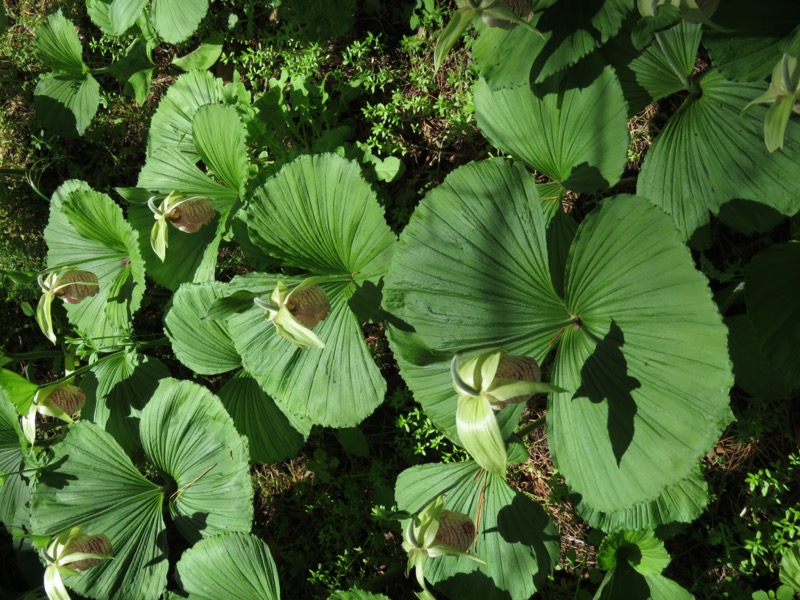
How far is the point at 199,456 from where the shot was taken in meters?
1.81

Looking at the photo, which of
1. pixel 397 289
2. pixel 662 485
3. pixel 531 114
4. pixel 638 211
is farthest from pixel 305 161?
pixel 662 485

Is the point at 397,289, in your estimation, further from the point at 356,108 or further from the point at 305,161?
the point at 356,108

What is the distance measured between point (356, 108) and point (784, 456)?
1.57 meters

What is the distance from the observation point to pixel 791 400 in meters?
1.49

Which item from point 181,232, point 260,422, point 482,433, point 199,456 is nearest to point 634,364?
point 482,433

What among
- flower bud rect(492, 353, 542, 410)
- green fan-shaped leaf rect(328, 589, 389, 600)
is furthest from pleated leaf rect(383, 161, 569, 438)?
green fan-shaped leaf rect(328, 589, 389, 600)

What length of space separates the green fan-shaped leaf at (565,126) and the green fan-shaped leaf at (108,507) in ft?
4.67

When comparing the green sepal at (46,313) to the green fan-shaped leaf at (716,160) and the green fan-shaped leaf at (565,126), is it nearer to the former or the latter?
the green fan-shaped leaf at (565,126)

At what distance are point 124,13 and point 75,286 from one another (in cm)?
98

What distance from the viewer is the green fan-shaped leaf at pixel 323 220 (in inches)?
58.7

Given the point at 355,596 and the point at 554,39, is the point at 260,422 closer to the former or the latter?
the point at 355,596

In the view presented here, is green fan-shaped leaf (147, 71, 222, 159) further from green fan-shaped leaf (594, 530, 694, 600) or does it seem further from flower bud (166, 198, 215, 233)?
green fan-shaped leaf (594, 530, 694, 600)

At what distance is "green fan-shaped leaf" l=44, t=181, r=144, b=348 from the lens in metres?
1.90

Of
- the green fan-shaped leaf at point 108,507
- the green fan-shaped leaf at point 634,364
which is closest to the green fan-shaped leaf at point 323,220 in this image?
the green fan-shaped leaf at point 634,364
